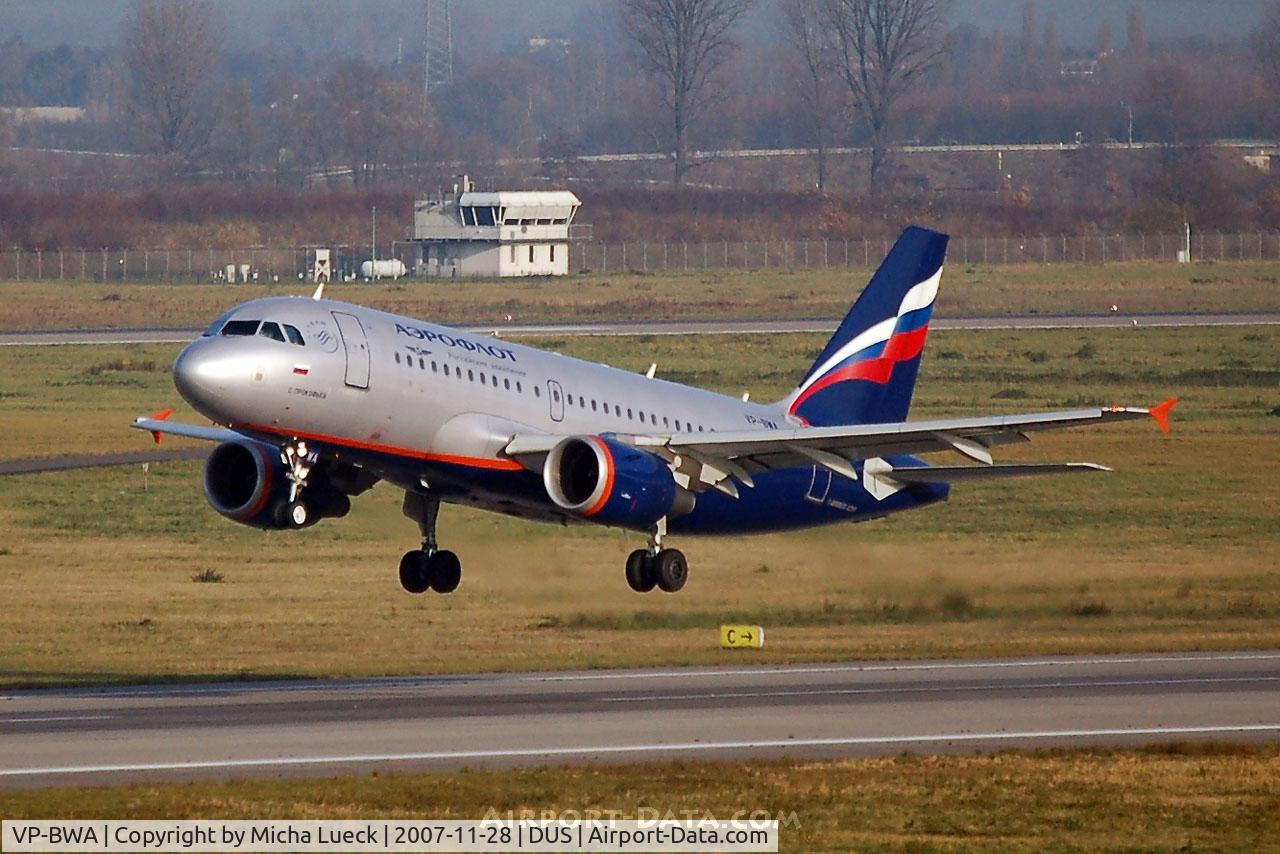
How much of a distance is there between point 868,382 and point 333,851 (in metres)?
31.9

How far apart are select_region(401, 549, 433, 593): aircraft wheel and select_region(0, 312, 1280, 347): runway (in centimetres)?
8191

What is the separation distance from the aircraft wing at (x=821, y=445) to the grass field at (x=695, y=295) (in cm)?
9746

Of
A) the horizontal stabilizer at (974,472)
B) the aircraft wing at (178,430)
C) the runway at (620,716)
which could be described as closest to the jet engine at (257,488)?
the aircraft wing at (178,430)

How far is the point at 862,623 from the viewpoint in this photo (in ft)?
213

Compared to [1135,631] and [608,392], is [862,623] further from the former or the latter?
[608,392]

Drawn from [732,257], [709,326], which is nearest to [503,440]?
[709,326]

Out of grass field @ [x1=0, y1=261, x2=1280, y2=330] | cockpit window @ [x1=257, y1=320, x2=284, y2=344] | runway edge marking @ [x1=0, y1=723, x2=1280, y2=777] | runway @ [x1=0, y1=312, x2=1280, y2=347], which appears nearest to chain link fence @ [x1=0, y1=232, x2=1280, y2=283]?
grass field @ [x1=0, y1=261, x2=1280, y2=330]

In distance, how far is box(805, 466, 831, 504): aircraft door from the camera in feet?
183

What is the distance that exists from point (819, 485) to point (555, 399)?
8952mm

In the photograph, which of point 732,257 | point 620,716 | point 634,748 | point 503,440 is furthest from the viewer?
point 732,257

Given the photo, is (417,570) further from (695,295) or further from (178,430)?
(695,295)

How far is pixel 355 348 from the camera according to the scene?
45688mm

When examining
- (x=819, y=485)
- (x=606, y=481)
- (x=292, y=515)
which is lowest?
(x=819, y=485)

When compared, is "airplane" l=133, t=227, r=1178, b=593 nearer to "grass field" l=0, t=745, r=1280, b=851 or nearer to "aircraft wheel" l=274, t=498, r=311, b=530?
"aircraft wheel" l=274, t=498, r=311, b=530
